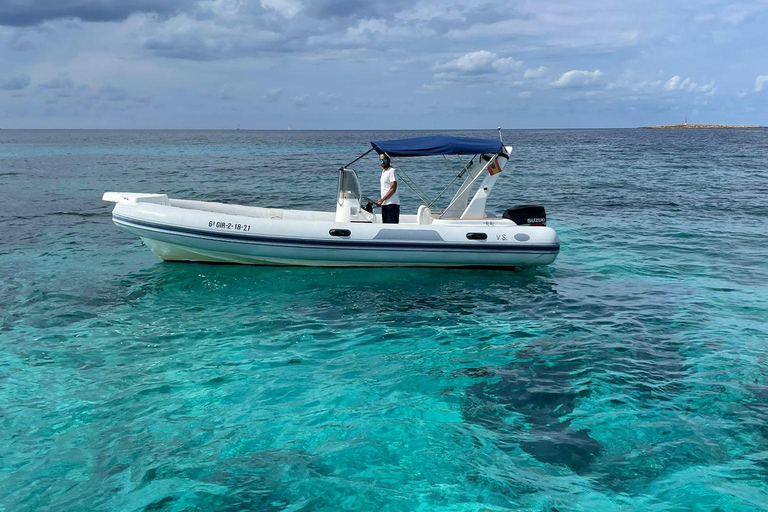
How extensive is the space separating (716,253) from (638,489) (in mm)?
9828

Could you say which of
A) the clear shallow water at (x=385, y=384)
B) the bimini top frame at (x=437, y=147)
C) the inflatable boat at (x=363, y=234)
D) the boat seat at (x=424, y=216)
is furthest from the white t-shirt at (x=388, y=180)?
the clear shallow water at (x=385, y=384)

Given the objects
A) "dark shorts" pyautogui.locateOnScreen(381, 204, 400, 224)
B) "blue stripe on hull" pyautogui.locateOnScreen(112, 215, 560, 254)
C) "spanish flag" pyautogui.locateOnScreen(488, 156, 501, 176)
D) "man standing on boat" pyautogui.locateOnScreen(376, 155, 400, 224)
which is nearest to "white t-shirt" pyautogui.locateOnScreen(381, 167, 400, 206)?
"man standing on boat" pyautogui.locateOnScreen(376, 155, 400, 224)

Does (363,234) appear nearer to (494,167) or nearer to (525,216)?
(494,167)

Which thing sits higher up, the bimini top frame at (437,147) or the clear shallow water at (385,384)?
the bimini top frame at (437,147)

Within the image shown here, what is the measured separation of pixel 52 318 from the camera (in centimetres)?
866

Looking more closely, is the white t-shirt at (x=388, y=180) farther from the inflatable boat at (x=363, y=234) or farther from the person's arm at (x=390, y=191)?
the inflatable boat at (x=363, y=234)

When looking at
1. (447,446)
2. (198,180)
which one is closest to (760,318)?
(447,446)

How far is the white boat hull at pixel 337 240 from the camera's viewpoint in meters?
10.6

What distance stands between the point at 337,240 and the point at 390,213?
1.16 metres

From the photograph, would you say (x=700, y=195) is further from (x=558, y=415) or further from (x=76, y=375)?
(x=76, y=375)

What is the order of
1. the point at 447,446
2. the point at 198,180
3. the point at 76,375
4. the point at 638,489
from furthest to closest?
the point at 198,180, the point at 76,375, the point at 447,446, the point at 638,489

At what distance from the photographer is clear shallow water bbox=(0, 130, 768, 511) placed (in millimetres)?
4824

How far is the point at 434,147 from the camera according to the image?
10625 millimetres

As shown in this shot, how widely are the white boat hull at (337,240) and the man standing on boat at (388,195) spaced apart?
0.39 m
